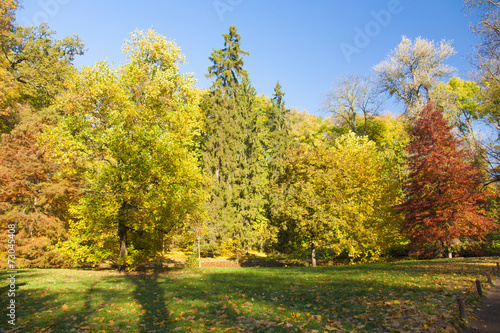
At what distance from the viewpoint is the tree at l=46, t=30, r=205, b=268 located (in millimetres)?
12812

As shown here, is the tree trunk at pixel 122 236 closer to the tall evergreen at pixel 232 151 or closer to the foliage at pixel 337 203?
the foliage at pixel 337 203

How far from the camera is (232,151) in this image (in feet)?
108

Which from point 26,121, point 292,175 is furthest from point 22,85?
point 292,175

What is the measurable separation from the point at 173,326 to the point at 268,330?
202cm

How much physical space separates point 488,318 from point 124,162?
14114mm

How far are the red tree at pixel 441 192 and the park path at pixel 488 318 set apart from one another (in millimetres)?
10559

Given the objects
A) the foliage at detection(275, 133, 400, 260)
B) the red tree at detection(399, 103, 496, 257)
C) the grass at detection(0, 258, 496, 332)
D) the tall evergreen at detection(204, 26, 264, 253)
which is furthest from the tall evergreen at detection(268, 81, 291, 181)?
the grass at detection(0, 258, 496, 332)

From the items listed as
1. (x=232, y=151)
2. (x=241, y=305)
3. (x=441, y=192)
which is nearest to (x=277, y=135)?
(x=232, y=151)

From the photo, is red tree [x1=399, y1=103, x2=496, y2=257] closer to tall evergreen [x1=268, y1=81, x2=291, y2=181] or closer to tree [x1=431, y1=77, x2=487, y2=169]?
tree [x1=431, y1=77, x2=487, y2=169]

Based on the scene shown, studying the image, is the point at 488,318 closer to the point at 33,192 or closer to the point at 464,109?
the point at 33,192

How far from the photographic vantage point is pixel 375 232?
2072 cm

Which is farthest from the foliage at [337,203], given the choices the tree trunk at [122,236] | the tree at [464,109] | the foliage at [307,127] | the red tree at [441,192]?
the foliage at [307,127]

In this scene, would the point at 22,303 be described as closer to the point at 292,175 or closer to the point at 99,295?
the point at 99,295

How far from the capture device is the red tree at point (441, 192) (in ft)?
56.4
